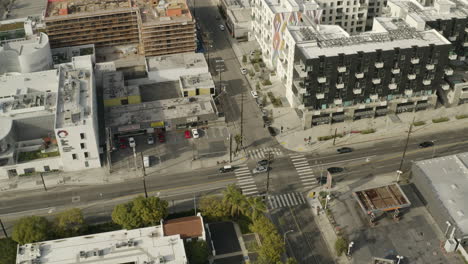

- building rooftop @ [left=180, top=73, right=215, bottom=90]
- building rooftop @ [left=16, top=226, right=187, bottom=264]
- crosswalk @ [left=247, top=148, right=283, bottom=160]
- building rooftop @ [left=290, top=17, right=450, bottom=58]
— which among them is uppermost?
building rooftop @ [left=290, top=17, right=450, bottom=58]

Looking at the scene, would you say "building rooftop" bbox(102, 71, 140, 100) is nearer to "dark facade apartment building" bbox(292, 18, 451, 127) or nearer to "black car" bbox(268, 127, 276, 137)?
"black car" bbox(268, 127, 276, 137)

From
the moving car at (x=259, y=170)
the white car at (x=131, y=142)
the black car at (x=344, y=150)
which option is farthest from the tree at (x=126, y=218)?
the black car at (x=344, y=150)

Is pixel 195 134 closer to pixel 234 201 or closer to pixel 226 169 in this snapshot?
pixel 226 169

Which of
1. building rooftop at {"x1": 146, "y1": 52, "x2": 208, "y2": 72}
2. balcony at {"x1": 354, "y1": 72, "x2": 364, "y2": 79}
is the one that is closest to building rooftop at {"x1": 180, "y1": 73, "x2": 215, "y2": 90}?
building rooftop at {"x1": 146, "y1": 52, "x2": 208, "y2": 72}

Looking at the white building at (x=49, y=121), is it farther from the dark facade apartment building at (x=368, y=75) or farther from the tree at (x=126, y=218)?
the dark facade apartment building at (x=368, y=75)

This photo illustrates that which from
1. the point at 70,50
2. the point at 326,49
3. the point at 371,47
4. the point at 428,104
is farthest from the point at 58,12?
the point at 428,104
